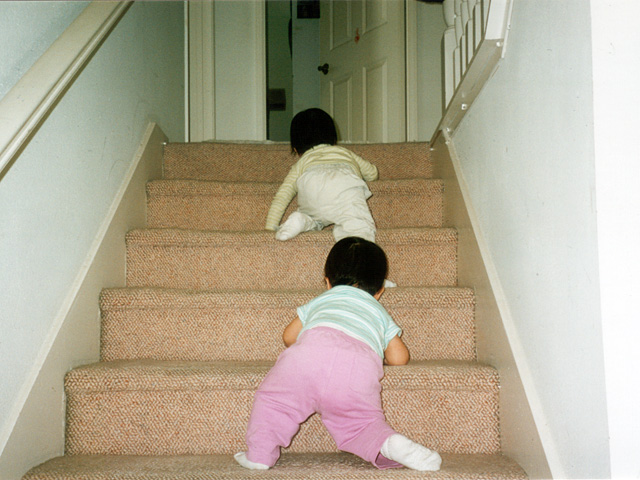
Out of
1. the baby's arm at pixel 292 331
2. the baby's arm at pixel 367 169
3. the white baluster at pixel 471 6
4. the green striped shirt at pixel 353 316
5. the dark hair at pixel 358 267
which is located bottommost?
the baby's arm at pixel 292 331

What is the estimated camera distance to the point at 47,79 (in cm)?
106

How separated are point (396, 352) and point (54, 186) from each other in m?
0.93

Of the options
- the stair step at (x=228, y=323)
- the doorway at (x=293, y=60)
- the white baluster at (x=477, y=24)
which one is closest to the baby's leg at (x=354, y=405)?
the stair step at (x=228, y=323)

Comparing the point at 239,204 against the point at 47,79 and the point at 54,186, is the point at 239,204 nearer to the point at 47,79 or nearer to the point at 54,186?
the point at 54,186

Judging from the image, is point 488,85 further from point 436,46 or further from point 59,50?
point 436,46

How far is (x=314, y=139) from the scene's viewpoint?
6.95 ft

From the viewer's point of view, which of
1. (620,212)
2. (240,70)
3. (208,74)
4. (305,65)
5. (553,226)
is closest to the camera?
(620,212)

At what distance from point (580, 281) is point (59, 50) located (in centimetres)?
115

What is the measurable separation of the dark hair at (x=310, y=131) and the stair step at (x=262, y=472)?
130 centimetres

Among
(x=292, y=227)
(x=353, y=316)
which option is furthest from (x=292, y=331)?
(x=292, y=227)

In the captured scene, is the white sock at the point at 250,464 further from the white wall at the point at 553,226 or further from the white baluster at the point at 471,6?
the white baluster at the point at 471,6

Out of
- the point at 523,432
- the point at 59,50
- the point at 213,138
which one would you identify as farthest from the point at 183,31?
the point at 523,432

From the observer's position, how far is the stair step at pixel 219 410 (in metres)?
1.21

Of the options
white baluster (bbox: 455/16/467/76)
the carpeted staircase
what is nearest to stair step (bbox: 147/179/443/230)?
the carpeted staircase
